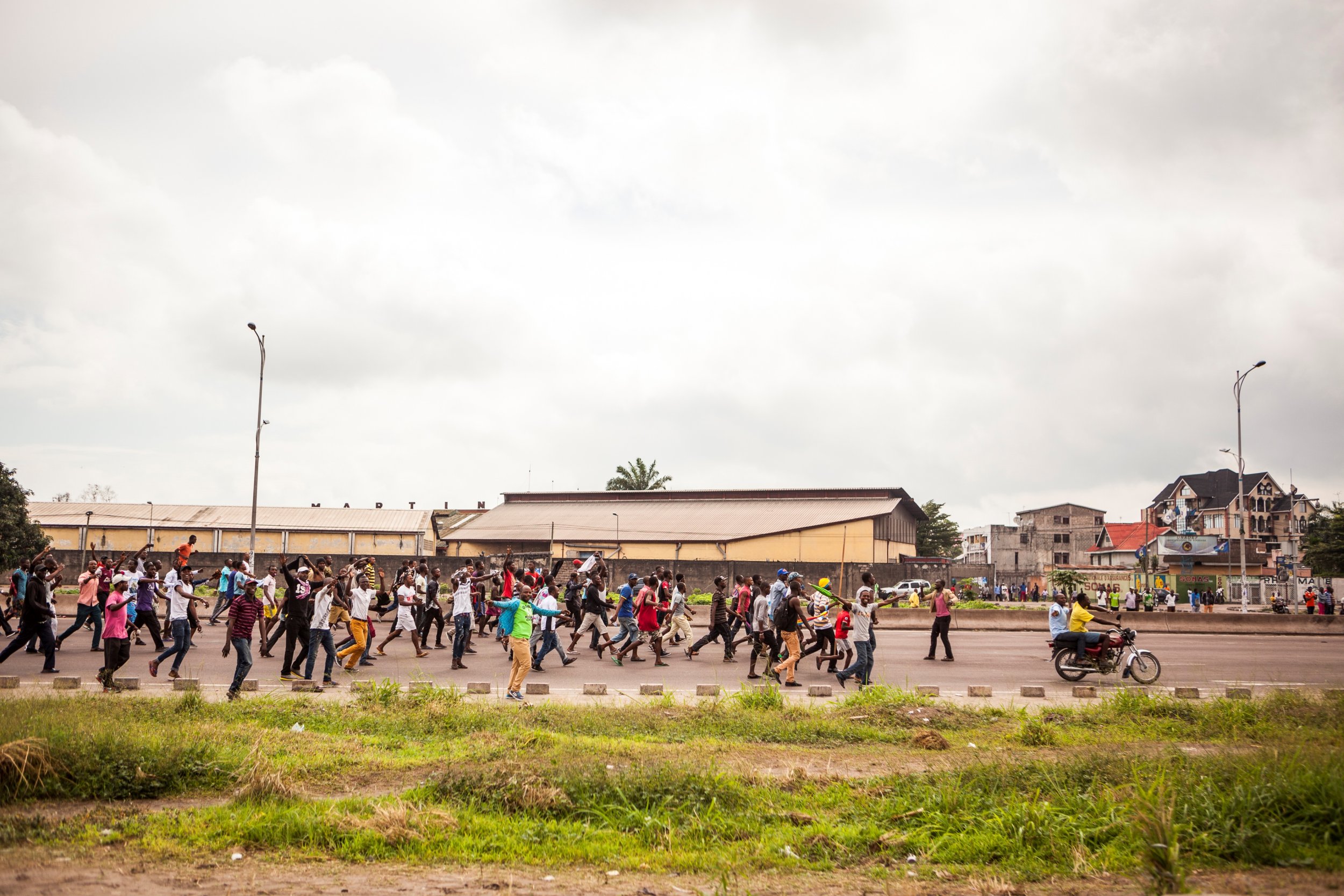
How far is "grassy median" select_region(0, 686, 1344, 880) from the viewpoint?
614cm

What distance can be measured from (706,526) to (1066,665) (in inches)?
1728

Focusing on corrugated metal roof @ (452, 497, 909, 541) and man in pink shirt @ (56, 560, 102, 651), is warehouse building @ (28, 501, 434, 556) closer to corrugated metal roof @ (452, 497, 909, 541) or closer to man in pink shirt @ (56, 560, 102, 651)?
corrugated metal roof @ (452, 497, 909, 541)

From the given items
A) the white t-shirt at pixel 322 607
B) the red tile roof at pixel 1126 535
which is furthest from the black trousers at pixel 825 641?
the red tile roof at pixel 1126 535

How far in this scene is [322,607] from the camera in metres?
13.9

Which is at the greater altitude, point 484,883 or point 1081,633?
point 1081,633

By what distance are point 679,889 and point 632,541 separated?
51.8m

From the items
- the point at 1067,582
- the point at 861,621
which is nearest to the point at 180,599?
the point at 861,621

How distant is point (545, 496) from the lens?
230 ft

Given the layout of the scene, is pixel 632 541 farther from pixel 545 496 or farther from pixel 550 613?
pixel 550 613

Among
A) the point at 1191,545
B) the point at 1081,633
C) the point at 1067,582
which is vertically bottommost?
the point at 1081,633

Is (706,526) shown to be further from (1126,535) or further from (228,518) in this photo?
(1126,535)

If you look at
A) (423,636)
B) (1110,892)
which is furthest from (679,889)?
(423,636)

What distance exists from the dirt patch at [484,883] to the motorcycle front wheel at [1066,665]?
1058cm

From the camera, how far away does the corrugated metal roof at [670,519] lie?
5741 centimetres
